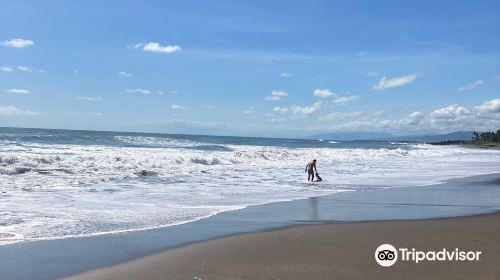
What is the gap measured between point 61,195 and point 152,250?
7.01m

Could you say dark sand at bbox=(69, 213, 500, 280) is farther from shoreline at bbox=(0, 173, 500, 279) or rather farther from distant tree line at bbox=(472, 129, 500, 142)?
distant tree line at bbox=(472, 129, 500, 142)

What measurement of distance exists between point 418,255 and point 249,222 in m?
3.78

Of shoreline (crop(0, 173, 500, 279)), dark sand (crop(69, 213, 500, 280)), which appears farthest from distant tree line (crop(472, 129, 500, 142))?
dark sand (crop(69, 213, 500, 280))

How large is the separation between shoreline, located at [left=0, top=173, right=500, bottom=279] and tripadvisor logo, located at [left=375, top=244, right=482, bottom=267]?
8.07 ft

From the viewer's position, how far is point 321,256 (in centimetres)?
676

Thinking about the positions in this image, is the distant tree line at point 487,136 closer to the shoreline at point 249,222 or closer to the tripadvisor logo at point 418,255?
the shoreline at point 249,222

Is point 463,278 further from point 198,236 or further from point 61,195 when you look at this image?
point 61,195

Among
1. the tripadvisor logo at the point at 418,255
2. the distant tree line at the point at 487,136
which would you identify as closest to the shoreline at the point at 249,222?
the tripadvisor logo at the point at 418,255

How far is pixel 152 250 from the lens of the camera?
7199mm

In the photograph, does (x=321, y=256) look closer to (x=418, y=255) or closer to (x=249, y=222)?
(x=418, y=255)

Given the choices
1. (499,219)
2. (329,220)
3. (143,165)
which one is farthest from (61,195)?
(143,165)

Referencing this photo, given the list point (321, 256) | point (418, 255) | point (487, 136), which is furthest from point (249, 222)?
point (487, 136)

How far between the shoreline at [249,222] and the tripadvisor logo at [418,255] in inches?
96.9

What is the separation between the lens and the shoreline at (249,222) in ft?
21.2
